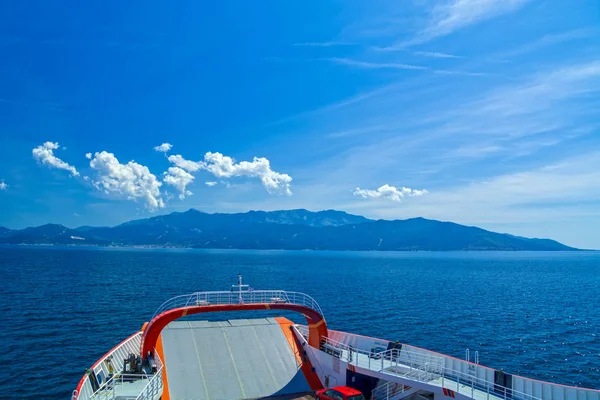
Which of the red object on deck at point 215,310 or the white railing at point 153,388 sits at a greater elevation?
the red object on deck at point 215,310

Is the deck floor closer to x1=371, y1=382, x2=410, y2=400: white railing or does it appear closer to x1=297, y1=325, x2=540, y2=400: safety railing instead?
x1=297, y1=325, x2=540, y2=400: safety railing

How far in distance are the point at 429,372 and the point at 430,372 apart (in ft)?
0.66

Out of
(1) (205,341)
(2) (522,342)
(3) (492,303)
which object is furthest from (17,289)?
(3) (492,303)

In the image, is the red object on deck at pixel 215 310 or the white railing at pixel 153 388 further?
the red object on deck at pixel 215 310

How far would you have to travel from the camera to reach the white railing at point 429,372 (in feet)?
70.4

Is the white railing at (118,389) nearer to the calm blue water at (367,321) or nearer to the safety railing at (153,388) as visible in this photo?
the safety railing at (153,388)

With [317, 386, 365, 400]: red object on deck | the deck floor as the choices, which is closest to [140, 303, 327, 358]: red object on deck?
the deck floor

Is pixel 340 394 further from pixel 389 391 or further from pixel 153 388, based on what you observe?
pixel 153 388

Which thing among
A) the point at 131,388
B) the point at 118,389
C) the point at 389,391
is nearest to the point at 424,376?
the point at 389,391

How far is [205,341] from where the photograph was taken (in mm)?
28922

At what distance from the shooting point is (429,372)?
75.9ft

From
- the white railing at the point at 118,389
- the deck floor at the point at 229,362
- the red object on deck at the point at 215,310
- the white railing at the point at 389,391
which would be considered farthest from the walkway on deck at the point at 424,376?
the white railing at the point at 118,389

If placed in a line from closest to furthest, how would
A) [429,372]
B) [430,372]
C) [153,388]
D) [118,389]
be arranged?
1. [153,388]
2. [118,389]
3. [429,372]
4. [430,372]

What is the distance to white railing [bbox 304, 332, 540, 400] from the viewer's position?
21.5 m
